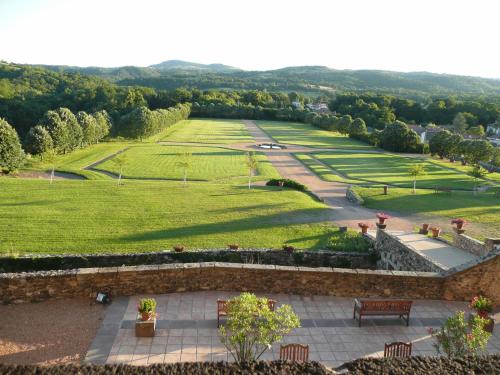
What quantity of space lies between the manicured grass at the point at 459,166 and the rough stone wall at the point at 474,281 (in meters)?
34.8

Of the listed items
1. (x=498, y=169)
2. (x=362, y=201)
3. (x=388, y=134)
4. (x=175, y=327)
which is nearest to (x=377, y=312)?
(x=175, y=327)

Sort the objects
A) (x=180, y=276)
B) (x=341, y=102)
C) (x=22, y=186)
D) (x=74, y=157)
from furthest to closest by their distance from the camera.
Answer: (x=341, y=102), (x=74, y=157), (x=22, y=186), (x=180, y=276)

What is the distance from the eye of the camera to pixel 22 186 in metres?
28.4

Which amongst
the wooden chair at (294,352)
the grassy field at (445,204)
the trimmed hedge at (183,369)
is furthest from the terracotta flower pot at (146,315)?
the grassy field at (445,204)

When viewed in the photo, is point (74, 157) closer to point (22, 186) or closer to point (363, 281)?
point (22, 186)

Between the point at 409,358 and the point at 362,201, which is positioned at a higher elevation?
the point at 409,358

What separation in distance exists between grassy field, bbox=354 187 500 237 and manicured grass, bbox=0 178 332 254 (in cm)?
551

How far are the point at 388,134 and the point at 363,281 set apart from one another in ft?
180

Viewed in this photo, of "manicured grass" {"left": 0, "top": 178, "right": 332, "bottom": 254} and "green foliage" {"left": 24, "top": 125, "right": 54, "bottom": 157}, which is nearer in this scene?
"manicured grass" {"left": 0, "top": 178, "right": 332, "bottom": 254}

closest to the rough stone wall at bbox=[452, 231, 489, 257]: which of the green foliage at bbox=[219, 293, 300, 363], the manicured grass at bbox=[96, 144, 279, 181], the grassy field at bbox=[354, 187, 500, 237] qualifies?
the grassy field at bbox=[354, 187, 500, 237]

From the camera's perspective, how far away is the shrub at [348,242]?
19719 millimetres

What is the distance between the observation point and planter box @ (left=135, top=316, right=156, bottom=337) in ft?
32.5

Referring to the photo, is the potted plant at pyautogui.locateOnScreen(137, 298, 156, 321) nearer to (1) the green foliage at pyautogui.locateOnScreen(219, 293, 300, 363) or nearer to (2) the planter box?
(2) the planter box

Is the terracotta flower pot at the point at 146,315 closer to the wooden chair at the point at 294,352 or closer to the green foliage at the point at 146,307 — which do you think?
the green foliage at the point at 146,307
